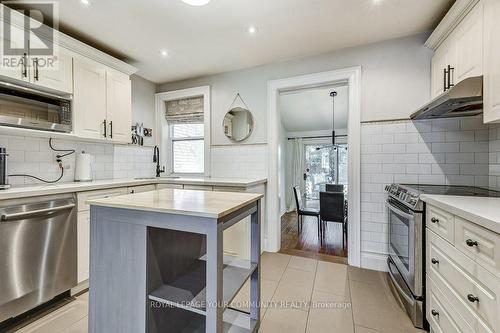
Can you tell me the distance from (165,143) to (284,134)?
10.9ft

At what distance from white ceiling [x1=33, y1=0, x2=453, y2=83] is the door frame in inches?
12.9

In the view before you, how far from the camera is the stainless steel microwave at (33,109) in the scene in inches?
72.7

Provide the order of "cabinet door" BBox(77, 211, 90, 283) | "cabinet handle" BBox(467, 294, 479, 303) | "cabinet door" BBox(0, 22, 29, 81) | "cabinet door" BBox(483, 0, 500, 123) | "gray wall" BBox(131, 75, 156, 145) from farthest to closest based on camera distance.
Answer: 1. "gray wall" BBox(131, 75, 156, 145)
2. "cabinet door" BBox(77, 211, 90, 283)
3. "cabinet door" BBox(0, 22, 29, 81)
4. "cabinet door" BBox(483, 0, 500, 123)
5. "cabinet handle" BBox(467, 294, 479, 303)

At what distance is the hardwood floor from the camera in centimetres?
295

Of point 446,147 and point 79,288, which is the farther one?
point 446,147

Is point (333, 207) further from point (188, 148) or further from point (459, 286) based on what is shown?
point (188, 148)

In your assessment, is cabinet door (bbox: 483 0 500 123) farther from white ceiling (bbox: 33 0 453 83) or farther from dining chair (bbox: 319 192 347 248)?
dining chair (bbox: 319 192 347 248)

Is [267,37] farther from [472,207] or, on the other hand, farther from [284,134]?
[284,134]

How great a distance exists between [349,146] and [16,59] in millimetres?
Answer: 3329

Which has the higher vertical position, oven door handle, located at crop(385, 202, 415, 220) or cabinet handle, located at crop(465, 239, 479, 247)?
cabinet handle, located at crop(465, 239, 479, 247)

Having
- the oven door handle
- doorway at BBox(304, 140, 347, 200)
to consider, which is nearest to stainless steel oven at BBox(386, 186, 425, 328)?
the oven door handle

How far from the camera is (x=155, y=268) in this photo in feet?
3.90

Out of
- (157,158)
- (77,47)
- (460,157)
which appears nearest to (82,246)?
(157,158)

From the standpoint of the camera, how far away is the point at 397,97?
2.45 m
